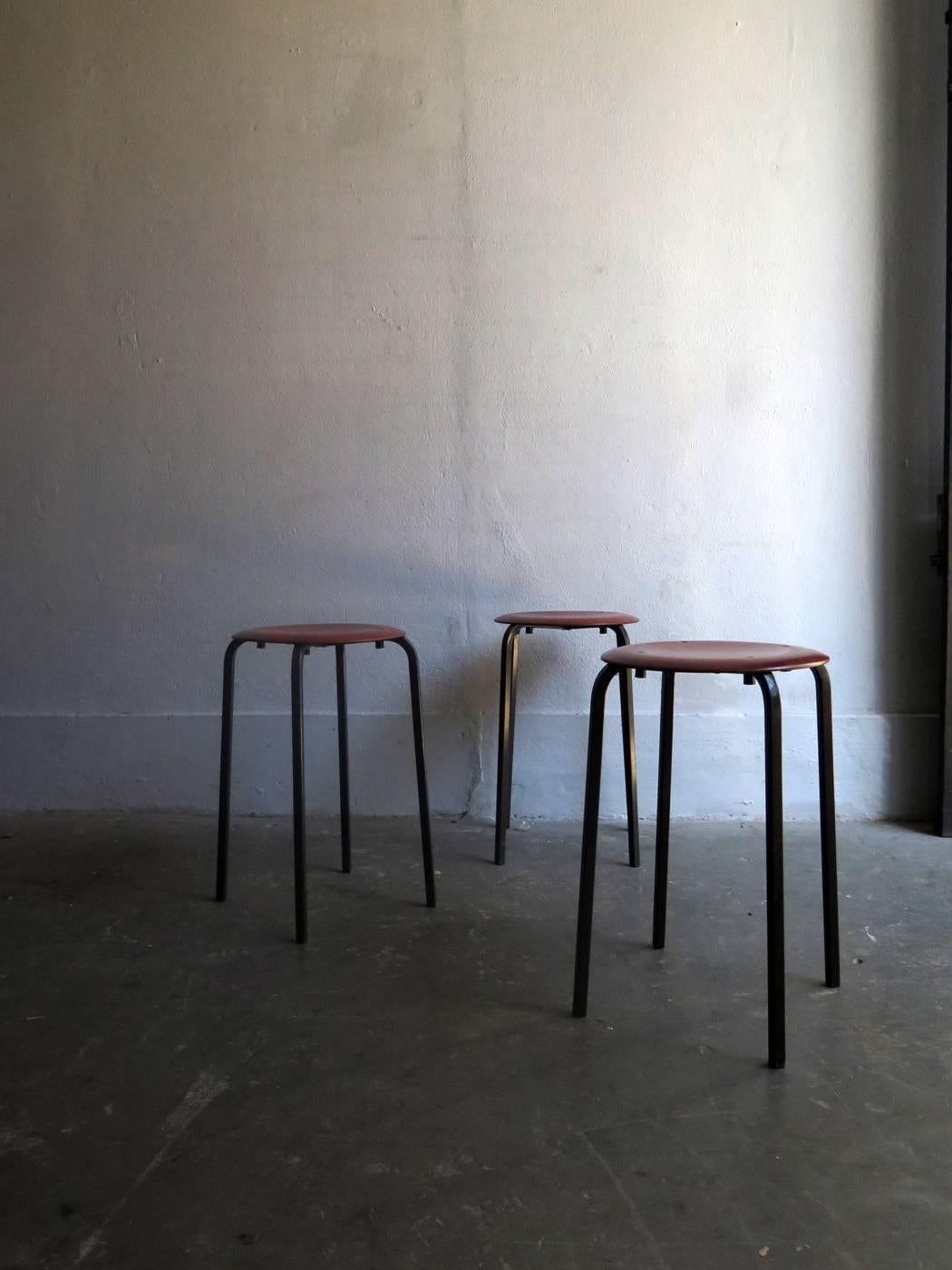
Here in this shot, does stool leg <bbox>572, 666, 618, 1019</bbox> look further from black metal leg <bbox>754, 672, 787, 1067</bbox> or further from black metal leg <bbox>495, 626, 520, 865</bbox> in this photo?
black metal leg <bbox>495, 626, 520, 865</bbox>

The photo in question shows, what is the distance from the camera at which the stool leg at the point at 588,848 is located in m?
1.53

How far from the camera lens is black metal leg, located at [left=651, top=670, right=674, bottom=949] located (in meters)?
1.81

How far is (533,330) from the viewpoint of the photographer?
9.02ft

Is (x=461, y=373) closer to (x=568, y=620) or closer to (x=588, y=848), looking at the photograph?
(x=568, y=620)

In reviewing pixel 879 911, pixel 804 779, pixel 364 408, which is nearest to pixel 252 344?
pixel 364 408

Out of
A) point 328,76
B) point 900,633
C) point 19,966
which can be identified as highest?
point 328,76

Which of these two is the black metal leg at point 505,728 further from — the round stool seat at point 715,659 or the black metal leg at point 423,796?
the round stool seat at point 715,659

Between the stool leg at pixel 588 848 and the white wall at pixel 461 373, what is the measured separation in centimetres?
123

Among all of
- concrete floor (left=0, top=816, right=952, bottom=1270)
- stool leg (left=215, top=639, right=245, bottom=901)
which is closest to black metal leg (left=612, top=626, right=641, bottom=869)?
concrete floor (left=0, top=816, right=952, bottom=1270)

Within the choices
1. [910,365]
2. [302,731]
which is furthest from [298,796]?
[910,365]

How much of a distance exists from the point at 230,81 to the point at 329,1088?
277 cm

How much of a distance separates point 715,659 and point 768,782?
20 cm

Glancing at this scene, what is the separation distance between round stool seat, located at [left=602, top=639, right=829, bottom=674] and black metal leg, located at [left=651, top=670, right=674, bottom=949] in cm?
22

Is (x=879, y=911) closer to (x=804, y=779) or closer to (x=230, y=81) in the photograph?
(x=804, y=779)
